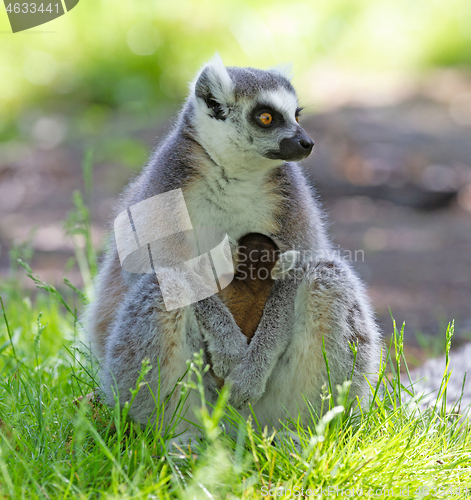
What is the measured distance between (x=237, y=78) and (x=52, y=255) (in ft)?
13.3

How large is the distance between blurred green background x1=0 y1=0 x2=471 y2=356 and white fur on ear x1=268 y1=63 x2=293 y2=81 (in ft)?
7.98

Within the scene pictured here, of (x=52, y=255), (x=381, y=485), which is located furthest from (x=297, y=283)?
(x=52, y=255)

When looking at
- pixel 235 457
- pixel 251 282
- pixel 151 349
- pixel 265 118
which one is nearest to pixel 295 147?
pixel 265 118

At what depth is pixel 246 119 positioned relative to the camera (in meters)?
3.02

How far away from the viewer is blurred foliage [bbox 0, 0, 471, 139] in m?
11.2

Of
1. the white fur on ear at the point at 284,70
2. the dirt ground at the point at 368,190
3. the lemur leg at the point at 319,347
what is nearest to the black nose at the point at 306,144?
the lemur leg at the point at 319,347

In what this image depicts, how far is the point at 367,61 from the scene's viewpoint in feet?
42.6

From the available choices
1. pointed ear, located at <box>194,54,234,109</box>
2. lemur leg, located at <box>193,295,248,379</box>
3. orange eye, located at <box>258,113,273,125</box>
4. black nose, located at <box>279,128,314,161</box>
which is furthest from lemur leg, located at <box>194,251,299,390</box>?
pointed ear, located at <box>194,54,234,109</box>

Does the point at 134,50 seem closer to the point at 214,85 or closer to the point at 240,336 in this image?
the point at 214,85

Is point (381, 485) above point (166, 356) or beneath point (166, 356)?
beneath

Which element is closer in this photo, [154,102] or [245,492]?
[245,492]

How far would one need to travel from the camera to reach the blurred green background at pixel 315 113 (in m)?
6.77

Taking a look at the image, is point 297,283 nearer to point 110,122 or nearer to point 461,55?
point 110,122

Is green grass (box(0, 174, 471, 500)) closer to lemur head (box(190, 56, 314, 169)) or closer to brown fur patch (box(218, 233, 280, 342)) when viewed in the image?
brown fur patch (box(218, 233, 280, 342))
